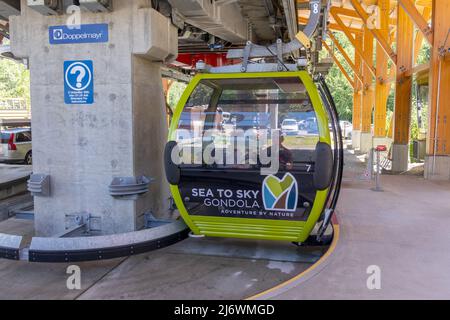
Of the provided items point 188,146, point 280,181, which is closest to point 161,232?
point 188,146

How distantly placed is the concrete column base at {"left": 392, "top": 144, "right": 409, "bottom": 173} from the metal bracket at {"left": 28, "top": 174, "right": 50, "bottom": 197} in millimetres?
10212

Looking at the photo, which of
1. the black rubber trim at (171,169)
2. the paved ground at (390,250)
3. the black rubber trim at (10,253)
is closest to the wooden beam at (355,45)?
the paved ground at (390,250)

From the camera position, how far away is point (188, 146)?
15.9 feet

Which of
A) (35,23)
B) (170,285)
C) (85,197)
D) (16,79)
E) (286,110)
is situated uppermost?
(16,79)

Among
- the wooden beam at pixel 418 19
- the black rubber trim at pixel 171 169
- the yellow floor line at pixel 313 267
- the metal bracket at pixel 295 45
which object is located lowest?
the yellow floor line at pixel 313 267

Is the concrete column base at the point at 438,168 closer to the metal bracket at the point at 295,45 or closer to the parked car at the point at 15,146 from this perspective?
the metal bracket at the point at 295,45

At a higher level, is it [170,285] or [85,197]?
[85,197]

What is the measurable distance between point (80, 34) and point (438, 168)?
8794mm

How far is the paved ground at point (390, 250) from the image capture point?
3682 mm

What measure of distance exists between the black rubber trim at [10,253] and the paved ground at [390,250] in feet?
9.17
